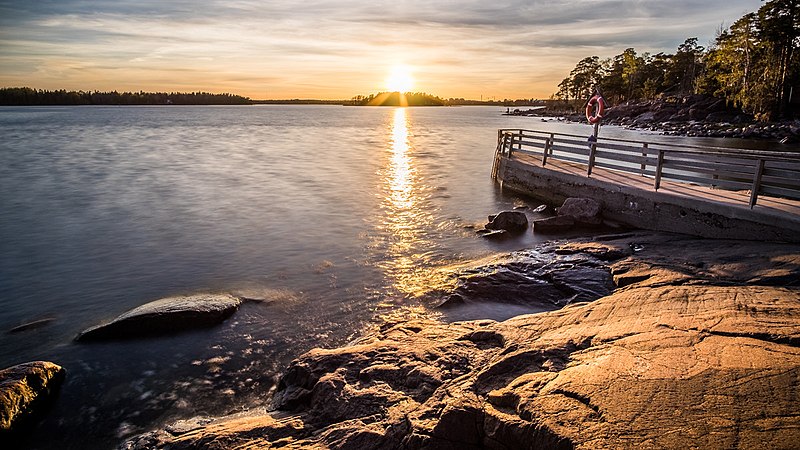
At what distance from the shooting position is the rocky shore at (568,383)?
3.08m

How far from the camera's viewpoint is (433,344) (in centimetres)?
556


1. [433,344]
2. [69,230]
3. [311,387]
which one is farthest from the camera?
[69,230]

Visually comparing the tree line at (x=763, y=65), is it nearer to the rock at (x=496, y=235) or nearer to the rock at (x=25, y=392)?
the rock at (x=496, y=235)

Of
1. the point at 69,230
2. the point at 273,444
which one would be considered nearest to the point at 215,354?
the point at 273,444

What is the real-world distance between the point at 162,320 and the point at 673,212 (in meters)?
11.2

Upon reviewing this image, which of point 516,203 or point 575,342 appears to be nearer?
point 575,342

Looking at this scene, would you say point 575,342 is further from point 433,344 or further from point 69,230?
point 69,230

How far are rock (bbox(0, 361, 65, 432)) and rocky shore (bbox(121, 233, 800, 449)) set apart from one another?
1.51 meters

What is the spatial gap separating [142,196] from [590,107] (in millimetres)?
18950

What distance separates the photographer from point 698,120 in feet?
A: 201

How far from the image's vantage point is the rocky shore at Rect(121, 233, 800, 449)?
10.1 feet

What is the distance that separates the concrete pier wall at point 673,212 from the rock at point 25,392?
39.9 feet

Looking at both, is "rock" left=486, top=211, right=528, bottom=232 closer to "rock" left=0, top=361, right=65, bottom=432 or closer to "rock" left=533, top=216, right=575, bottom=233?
"rock" left=533, top=216, right=575, bottom=233

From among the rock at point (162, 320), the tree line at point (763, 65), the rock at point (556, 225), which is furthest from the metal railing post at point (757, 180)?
the tree line at point (763, 65)
